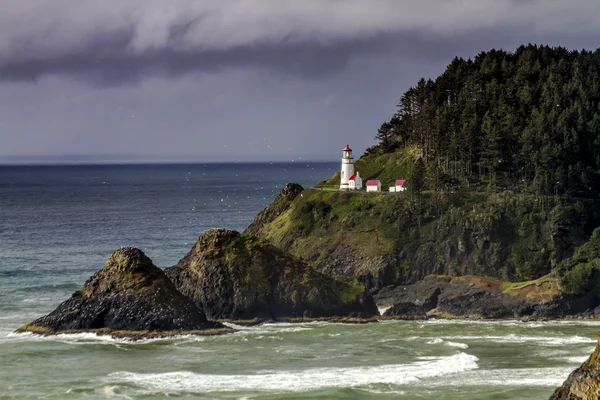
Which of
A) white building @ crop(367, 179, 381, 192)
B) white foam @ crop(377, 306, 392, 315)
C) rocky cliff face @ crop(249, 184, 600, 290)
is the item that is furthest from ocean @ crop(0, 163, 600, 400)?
white building @ crop(367, 179, 381, 192)

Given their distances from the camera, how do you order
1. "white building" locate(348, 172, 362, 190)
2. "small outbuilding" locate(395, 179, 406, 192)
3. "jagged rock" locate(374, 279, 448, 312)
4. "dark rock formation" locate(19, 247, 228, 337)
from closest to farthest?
"dark rock formation" locate(19, 247, 228, 337) → "jagged rock" locate(374, 279, 448, 312) → "small outbuilding" locate(395, 179, 406, 192) → "white building" locate(348, 172, 362, 190)

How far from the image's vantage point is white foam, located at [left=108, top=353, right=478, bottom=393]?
64.0m

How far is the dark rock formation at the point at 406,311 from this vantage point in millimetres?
90887

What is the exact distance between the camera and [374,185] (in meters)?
121

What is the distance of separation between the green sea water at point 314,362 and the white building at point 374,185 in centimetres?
3531

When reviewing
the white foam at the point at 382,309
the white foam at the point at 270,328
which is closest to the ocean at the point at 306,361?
the white foam at the point at 270,328

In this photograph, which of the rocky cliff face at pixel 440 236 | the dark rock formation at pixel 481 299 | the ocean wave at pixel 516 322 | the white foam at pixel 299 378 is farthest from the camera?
the rocky cliff face at pixel 440 236

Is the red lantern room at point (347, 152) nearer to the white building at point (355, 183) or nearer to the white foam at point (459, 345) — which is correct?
the white building at point (355, 183)

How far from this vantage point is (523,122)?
120875 millimetres

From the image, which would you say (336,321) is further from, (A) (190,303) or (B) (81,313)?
(B) (81,313)

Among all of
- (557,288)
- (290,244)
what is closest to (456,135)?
(290,244)

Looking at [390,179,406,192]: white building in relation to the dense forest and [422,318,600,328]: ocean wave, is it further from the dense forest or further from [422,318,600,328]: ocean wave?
[422,318,600,328]: ocean wave

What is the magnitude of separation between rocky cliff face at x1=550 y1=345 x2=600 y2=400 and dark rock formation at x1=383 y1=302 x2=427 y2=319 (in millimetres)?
55082

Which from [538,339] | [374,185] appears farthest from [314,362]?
[374,185]
